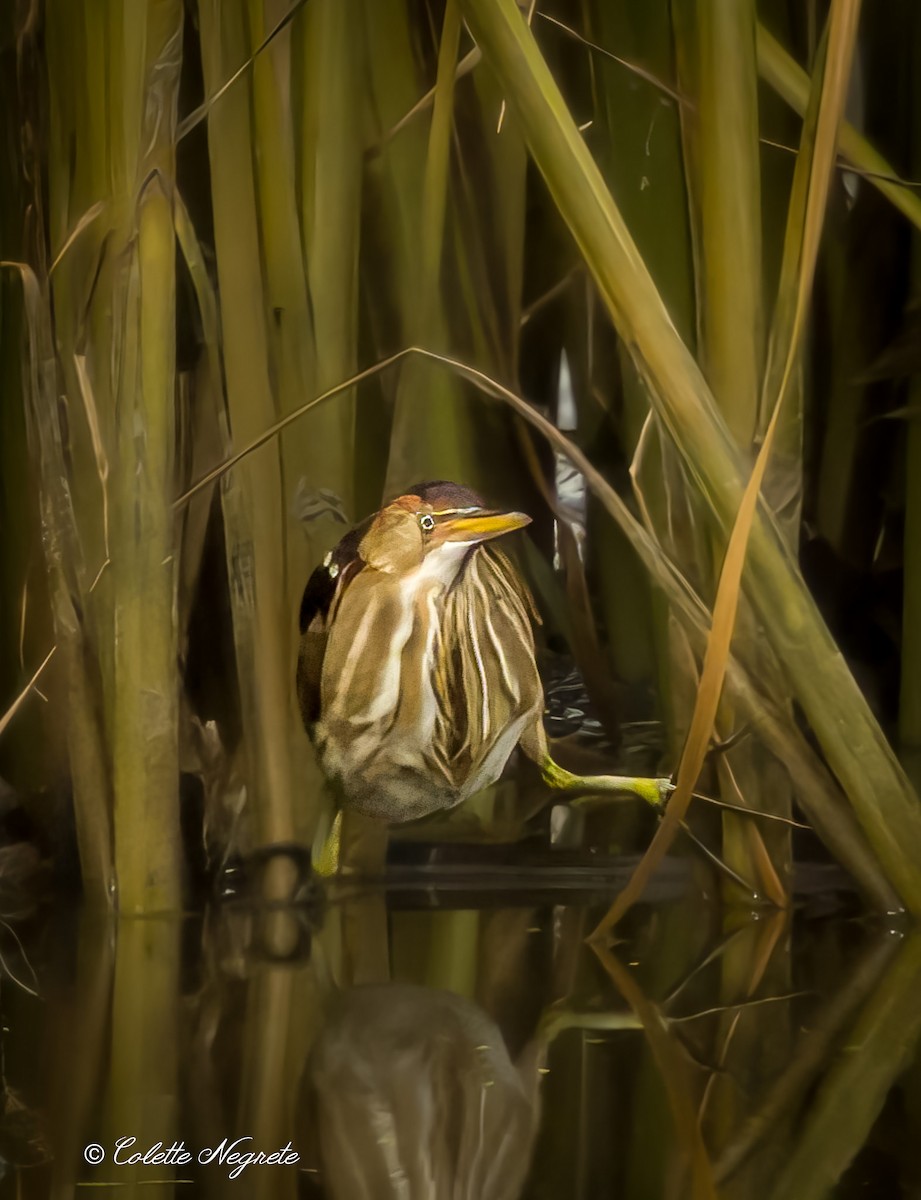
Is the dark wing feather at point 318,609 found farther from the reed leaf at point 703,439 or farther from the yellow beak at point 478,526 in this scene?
the reed leaf at point 703,439

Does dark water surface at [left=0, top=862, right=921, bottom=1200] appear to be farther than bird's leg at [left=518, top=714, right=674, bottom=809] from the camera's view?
No

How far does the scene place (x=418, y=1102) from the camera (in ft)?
1.49

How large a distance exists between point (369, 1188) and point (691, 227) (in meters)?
0.53

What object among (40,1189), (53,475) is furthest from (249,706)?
(40,1189)

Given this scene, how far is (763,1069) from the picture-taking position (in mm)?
475

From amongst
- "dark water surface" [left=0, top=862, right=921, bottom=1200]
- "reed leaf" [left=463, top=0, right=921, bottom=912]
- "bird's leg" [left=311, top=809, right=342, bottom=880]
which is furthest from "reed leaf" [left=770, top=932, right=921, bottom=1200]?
"bird's leg" [left=311, top=809, right=342, bottom=880]

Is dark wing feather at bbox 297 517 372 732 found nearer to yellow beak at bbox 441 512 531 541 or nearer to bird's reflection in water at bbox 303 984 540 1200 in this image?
yellow beak at bbox 441 512 531 541

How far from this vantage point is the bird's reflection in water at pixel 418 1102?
0.40m

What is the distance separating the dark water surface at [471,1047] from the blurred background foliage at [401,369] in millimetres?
58

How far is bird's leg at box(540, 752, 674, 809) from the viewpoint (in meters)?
0.69

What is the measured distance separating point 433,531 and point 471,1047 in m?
0.29

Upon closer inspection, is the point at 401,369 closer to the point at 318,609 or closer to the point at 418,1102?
the point at 318,609

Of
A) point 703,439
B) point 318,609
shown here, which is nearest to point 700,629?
point 703,439

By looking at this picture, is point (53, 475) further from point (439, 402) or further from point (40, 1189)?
point (40, 1189)
